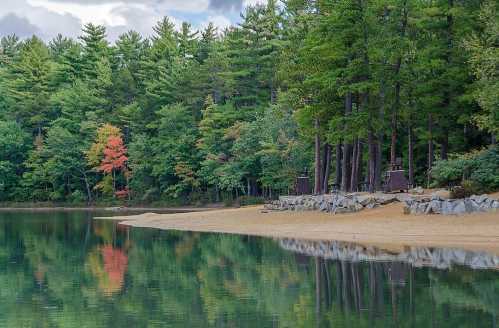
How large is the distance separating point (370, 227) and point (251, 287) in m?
14.0

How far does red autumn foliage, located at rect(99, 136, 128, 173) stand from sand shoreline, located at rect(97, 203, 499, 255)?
3919 centimetres

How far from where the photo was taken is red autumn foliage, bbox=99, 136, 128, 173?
86.8 meters

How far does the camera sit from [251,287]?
21406 mm

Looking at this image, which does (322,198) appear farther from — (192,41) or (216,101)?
(192,41)

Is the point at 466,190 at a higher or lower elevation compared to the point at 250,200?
higher

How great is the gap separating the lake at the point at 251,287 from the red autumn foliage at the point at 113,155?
173ft

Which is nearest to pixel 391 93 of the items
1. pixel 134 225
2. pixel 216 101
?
pixel 134 225

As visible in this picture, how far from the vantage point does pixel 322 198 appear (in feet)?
141

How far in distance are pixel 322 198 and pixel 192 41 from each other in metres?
61.7

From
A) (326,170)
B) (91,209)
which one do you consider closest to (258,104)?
(91,209)

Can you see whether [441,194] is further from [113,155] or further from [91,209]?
[113,155]

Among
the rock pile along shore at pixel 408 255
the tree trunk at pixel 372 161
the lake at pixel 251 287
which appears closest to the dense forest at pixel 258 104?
the tree trunk at pixel 372 161

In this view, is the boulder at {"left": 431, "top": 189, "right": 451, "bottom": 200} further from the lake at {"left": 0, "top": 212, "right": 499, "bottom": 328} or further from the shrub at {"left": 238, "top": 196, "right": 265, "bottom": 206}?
the shrub at {"left": 238, "top": 196, "right": 265, "bottom": 206}

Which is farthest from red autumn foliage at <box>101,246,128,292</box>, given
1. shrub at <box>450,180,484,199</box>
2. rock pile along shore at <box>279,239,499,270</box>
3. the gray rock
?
shrub at <box>450,180,484,199</box>
